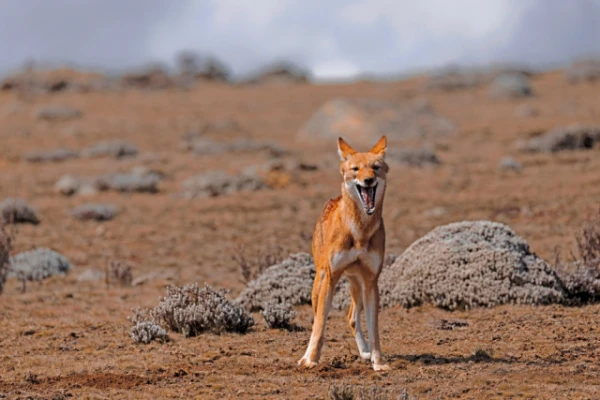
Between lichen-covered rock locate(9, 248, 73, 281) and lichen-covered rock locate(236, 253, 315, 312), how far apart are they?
3843 millimetres

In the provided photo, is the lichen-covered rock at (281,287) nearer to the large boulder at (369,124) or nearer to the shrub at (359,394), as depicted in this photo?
the shrub at (359,394)

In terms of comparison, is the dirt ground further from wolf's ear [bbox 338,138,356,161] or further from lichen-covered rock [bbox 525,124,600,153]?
wolf's ear [bbox 338,138,356,161]

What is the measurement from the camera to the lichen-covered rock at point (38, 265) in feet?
42.5

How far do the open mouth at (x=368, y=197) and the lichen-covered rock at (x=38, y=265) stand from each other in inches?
294

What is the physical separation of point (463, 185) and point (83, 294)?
32.7 feet

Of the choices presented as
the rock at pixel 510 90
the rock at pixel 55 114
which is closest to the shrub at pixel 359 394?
the rock at pixel 55 114

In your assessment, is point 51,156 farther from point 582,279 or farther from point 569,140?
point 582,279

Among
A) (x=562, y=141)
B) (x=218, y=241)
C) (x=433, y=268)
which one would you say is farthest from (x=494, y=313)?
(x=562, y=141)

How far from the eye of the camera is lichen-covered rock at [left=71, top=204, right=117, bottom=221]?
17.4 m

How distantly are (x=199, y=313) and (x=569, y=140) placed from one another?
52.3 feet

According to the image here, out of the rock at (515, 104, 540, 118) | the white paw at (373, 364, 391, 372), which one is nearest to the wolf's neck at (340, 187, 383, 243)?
the white paw at (373, 364, 391, 372)

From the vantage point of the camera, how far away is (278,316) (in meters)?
9.12

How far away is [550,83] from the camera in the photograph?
→ 155 feet

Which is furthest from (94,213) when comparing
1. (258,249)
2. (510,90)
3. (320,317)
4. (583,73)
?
(583,73)
